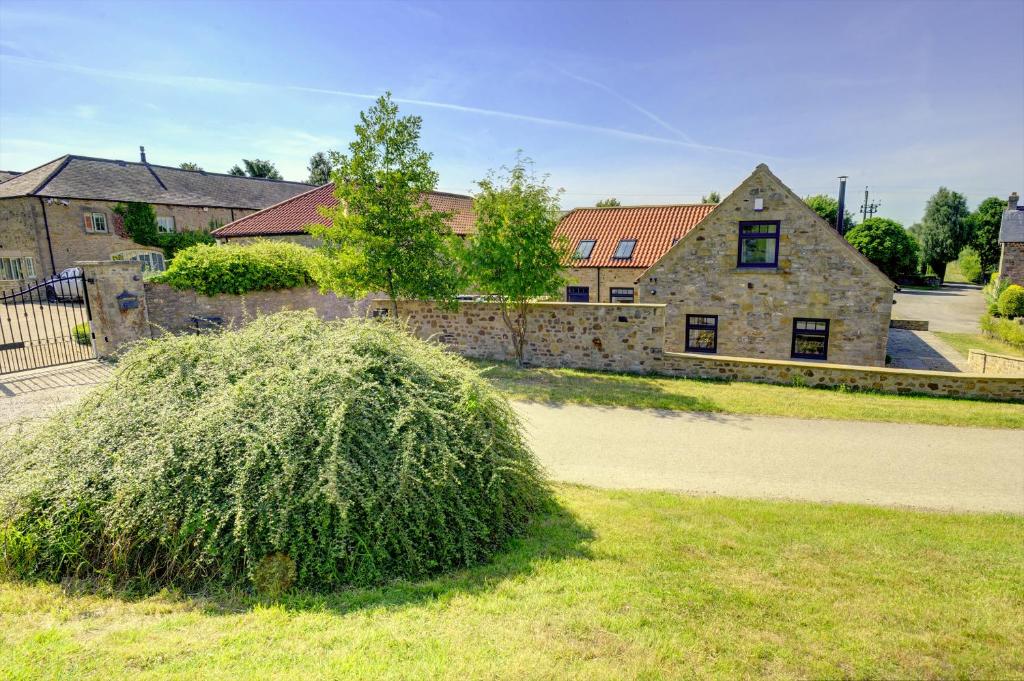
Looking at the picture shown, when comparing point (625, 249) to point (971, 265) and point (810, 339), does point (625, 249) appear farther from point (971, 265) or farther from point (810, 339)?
point (971, 265)

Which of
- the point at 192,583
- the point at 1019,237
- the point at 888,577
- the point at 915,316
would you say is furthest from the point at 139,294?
the point at 1019,237

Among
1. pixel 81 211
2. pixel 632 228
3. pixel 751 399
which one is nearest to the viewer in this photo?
pixel 751 399

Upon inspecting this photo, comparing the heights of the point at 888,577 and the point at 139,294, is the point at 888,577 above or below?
below

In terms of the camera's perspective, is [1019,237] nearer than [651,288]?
No

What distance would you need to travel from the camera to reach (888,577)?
16.2 feet

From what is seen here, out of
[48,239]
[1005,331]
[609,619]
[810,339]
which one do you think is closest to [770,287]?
[810,339]

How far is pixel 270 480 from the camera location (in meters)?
5.04

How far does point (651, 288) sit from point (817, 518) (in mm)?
12791

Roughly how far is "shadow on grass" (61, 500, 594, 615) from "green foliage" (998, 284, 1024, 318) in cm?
3664

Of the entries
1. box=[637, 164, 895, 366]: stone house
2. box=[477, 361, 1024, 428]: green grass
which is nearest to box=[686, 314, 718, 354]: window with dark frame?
box=[637, 164, 895, 366]: stone house

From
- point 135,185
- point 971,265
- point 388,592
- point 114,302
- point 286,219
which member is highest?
point 135,185

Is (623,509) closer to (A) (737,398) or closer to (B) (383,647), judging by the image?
(B) (383,647)

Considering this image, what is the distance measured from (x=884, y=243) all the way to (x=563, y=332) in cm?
4551

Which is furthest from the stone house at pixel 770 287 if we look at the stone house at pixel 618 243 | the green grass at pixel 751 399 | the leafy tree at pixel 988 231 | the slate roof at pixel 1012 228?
the leafy tree at pixel 988 231
